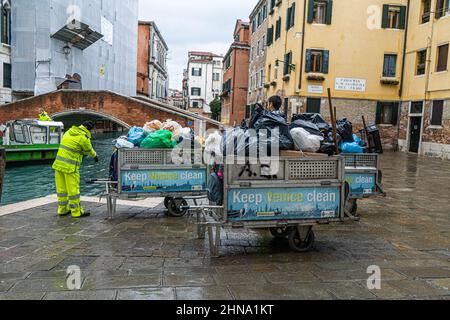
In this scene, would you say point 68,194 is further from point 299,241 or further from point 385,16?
point 385,16

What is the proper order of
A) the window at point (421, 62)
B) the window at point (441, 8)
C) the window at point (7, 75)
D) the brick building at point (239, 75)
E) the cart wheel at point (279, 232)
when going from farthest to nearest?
the brick building at point (239, 75) < the window at point (7, 75) < the window at point (421, 62) < the window at point (441, 8) < the cart wheel at point (279, 232)

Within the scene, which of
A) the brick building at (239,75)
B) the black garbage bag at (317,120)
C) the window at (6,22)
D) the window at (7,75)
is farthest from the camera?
the brick building at (239,75)

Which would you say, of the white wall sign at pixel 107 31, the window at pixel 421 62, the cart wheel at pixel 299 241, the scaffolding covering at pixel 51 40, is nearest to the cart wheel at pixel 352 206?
the cart wheel at pixel 299 241

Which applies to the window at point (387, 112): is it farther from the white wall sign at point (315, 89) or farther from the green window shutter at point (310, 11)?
the green window shutter at point (310, 11)

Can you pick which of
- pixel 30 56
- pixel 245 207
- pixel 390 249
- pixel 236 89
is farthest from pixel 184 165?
pixel 236 89

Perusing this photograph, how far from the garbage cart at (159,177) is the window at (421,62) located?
19572 millimetres

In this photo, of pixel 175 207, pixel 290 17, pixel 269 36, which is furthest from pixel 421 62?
pixel 175 207

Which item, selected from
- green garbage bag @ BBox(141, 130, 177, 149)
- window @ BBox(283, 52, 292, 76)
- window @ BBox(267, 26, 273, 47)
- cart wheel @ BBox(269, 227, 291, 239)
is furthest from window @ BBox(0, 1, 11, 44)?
cart wheel @ BBox(269, 227, 291, 239)

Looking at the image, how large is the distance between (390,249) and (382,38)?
875 inches

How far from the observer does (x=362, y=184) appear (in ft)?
25.0

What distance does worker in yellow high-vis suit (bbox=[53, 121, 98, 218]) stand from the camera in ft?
23.3

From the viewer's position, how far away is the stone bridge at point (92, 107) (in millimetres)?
26406

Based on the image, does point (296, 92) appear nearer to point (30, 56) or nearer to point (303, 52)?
point (303, 52)
